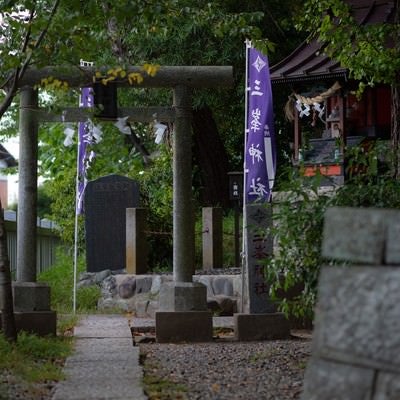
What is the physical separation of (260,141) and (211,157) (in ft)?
31.3

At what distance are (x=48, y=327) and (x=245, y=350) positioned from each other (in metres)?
2.46

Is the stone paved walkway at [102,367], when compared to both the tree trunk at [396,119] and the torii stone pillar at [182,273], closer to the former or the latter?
the torii stone pillar at [182,273]

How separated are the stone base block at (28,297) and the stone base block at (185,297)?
5.01 feet

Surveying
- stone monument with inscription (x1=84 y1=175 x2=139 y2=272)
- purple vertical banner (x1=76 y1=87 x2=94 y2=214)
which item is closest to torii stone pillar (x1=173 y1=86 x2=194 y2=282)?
purple vertical banner (x1=76 y1=87 x2=94 y2=214)

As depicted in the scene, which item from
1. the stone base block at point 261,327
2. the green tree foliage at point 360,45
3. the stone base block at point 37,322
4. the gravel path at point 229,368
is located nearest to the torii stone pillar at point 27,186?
the stone base block at point 37,322

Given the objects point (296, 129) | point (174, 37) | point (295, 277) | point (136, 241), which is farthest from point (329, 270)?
point (174, 37)

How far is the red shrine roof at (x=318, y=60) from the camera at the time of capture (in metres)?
16.7

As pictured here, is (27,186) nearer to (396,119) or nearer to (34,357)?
(34,357)

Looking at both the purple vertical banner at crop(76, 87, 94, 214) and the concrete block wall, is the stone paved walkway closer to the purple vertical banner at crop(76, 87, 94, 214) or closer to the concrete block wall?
the purple vertical banner at crop(76, 87, 94, 214)

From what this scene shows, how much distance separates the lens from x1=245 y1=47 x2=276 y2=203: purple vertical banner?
12.7 m

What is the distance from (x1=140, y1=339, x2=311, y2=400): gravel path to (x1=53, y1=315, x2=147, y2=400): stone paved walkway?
177 millimetres

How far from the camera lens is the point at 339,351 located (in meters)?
4.12

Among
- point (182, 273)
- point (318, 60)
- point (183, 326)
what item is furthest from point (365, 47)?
point (318, 60)

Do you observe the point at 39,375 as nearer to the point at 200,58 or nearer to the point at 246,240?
the point at 246,240
